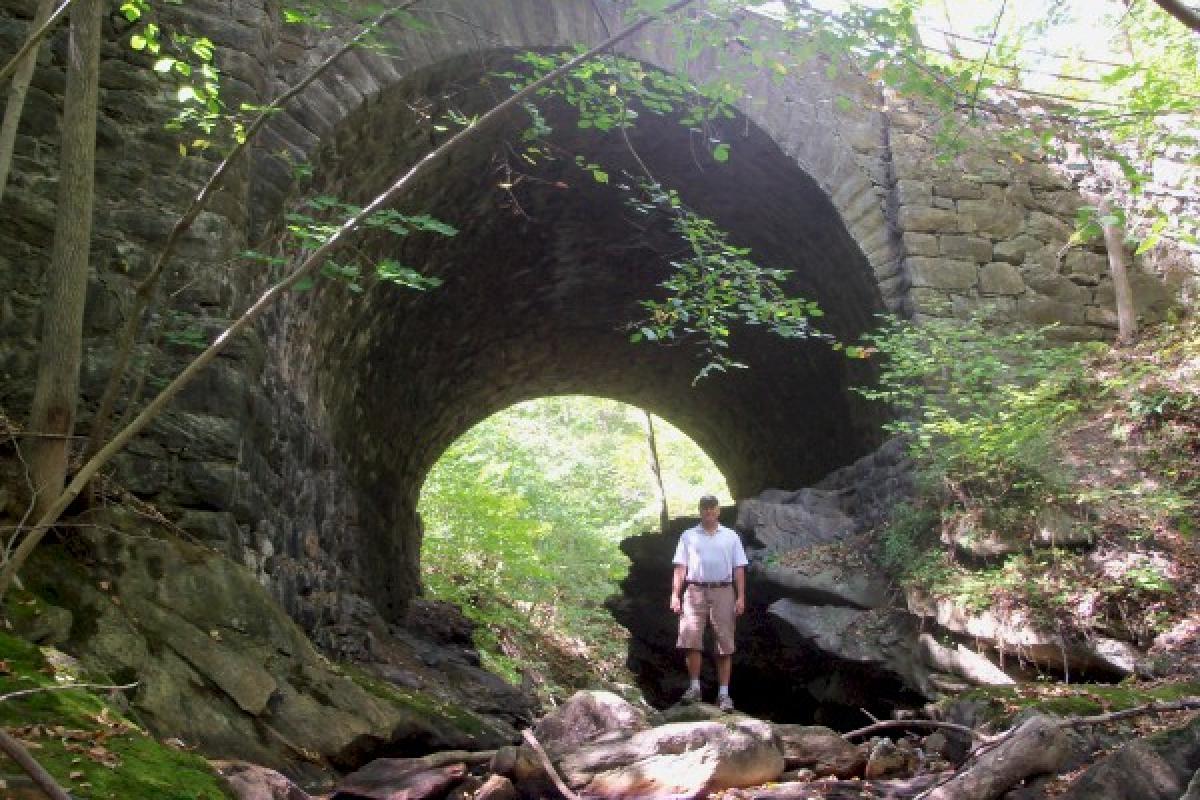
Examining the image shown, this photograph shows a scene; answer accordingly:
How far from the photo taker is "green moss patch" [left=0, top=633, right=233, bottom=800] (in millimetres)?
2051

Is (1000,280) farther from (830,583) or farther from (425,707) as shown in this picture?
(425,707)

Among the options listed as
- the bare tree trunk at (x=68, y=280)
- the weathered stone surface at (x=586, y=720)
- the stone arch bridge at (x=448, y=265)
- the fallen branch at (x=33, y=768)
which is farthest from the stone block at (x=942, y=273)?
the fallen branch at (x=33, y=768)

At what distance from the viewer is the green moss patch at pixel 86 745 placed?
6.73ft

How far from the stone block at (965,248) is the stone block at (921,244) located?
0.07 metres

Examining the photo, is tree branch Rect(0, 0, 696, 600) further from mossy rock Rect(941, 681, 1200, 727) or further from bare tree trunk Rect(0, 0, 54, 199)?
mossy rock Rect(941, 681, 1200, 727)

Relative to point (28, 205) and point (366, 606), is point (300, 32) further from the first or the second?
point (366, 606)

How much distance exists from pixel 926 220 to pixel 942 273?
0.46 meters

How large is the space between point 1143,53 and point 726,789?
7562 mm

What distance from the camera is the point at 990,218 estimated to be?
7.91m

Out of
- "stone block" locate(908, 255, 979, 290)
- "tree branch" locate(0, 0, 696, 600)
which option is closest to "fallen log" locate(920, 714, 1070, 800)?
"tree branch" locate(0, 0, 696, 600)

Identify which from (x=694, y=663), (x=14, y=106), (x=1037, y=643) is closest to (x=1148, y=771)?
(x=1037, y=643)

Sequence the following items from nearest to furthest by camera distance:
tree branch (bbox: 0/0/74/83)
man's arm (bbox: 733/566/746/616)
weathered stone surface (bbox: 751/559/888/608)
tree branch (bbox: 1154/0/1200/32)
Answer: tree branch (bbox: 1154/0/1200/32)
tree branch (bbox: 0/0/74/83)
man's arm (bbox: 733/566/746/616)
weathered stone surface (bbox: 751/559/888/608)

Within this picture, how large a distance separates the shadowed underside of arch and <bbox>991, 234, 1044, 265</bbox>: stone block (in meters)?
1.12

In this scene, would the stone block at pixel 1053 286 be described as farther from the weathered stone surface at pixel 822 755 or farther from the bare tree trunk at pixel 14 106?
the bare tree trunk at pixel 14 106
